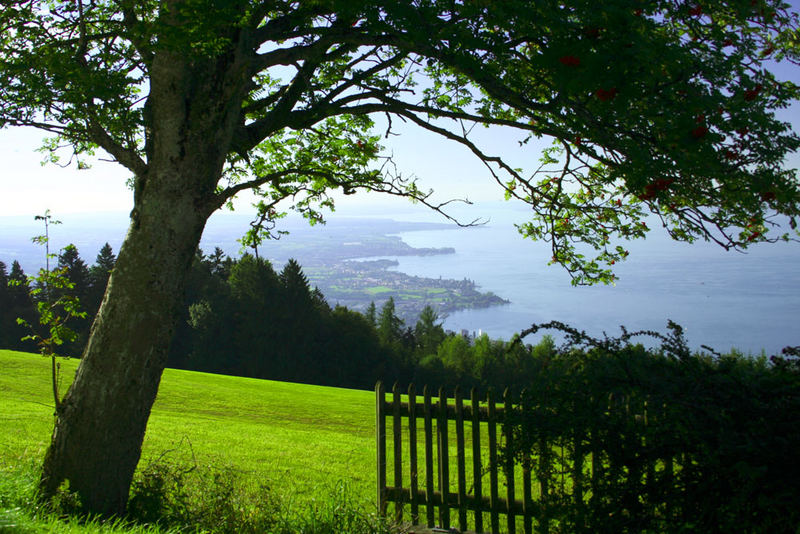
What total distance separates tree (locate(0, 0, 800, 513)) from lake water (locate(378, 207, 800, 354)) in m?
15.0

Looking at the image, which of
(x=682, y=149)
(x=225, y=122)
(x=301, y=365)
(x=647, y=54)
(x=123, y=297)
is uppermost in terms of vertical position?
(x=225, y=122)

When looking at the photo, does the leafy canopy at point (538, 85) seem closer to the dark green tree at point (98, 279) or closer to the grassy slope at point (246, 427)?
the grassy slope at point (246, 427)

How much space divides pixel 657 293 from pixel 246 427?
276 feet

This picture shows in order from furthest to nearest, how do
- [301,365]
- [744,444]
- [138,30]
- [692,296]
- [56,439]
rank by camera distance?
[692,296], [301,365], [56,439], [138,30], [744,444]

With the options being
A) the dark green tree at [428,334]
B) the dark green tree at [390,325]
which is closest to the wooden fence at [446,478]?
the dark green tree at [390,325]

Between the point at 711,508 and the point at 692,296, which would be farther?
the point at 692,296

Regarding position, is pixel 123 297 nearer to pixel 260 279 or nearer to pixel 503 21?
pixel 503 21

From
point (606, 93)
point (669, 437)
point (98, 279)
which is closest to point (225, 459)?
point (669, 437)

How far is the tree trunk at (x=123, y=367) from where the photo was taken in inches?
207

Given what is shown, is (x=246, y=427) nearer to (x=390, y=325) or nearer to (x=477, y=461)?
(x=477, y=461)

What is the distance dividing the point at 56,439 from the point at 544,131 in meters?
5.86

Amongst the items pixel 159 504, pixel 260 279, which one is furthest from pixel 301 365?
pixel 159 504

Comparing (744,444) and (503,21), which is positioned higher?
(503,21)

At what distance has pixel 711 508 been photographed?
10.2 feet
